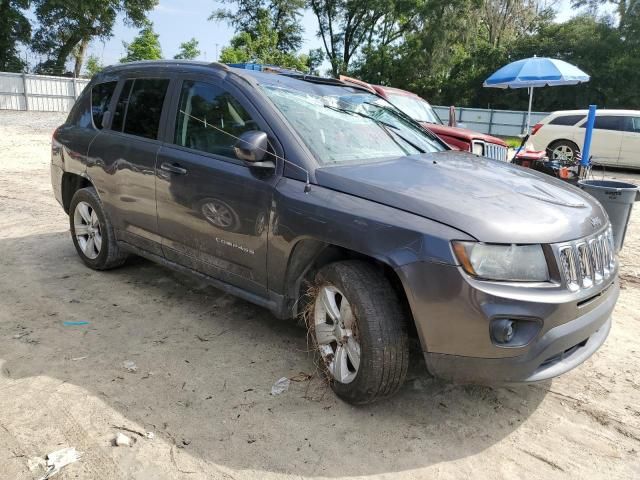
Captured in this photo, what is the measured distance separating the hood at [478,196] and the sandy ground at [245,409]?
3.47 ft

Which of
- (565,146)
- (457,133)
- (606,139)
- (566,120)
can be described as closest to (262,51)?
(566,120)

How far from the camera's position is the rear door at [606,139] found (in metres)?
13.3

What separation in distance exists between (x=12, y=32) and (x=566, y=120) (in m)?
31.5

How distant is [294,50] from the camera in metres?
41.1

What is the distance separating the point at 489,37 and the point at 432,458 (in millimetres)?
46853

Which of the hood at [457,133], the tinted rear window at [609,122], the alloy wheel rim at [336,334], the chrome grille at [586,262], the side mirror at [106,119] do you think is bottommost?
the alloy wheel rim at [336,334]

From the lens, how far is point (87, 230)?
4855 mm

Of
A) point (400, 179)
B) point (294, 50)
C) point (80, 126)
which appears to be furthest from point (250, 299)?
point (294, 50)

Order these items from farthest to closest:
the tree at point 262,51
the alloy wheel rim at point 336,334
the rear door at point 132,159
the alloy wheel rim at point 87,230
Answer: the tree at point 262,51 < the alloy wheel rim at point 87,230 < the rear door at point 132,159 < the alloy wheel rim at point 336,334

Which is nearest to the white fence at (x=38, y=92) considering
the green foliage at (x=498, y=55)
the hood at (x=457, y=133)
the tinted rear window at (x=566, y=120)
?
the tinted rear window at (x=566, y=120)

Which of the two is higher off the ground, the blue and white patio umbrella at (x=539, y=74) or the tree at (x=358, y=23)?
the tree at (x=358, y=23)

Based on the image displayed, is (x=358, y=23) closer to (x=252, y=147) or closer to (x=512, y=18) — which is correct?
(x=512, y=18)

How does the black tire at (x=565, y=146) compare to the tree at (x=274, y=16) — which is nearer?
the black tire at (x=565, y=146)

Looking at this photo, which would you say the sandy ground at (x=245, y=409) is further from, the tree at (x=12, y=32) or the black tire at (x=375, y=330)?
the tree at (x=12, y=32)
